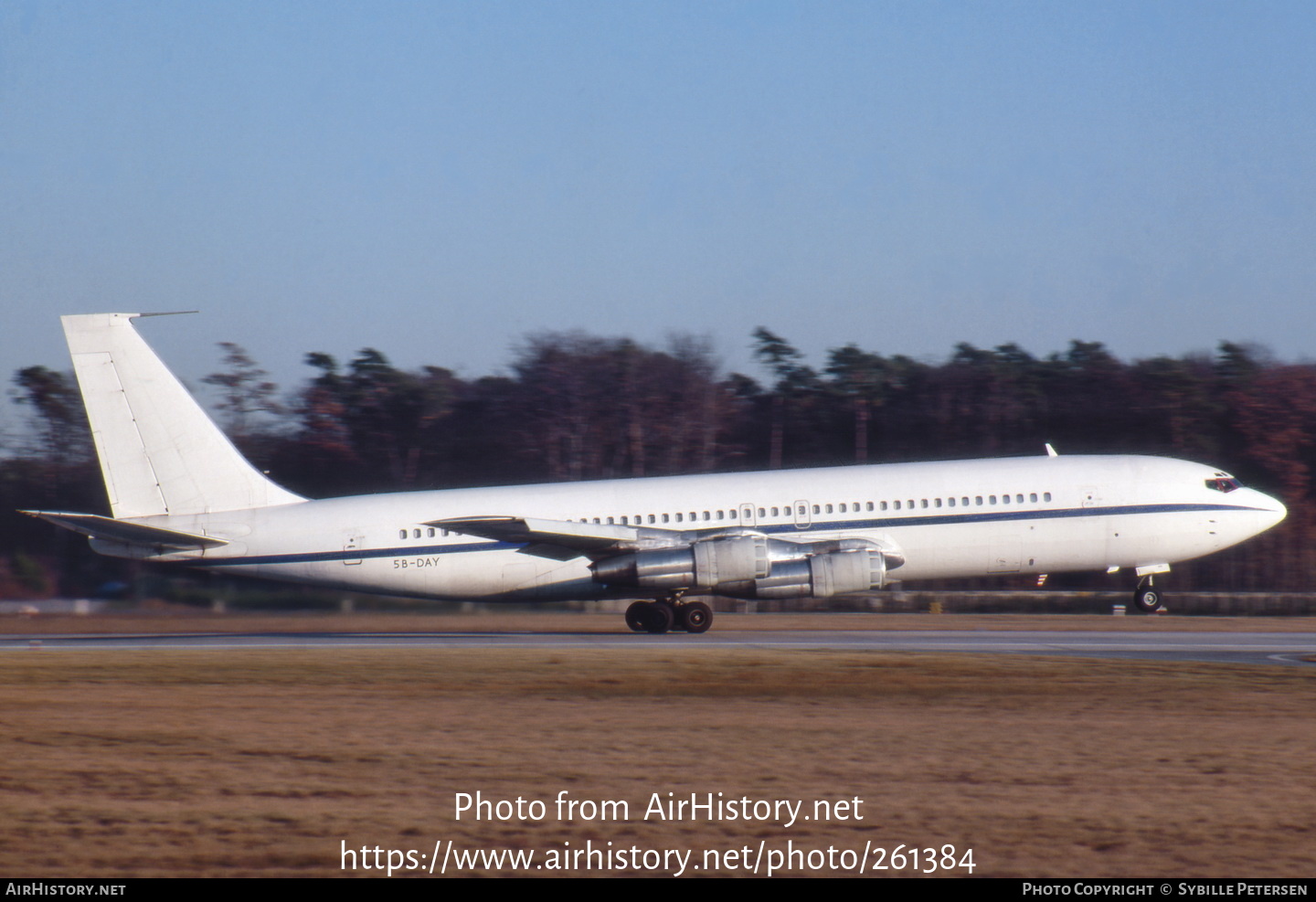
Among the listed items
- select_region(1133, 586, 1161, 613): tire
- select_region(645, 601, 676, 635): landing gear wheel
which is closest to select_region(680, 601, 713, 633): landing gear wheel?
select_region(645, 601, 676, 635): landing gear wheel

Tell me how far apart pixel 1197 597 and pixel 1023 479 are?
42.2 feet

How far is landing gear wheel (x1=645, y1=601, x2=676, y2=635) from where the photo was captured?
26.1m

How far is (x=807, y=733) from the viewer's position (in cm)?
1230

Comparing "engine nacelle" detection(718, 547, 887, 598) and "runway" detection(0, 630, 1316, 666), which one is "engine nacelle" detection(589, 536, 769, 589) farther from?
"runway" detection(0, 630, 1316, 666)

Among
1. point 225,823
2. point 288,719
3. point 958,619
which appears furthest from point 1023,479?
point 225,823

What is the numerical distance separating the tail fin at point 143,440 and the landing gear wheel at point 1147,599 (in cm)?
1868

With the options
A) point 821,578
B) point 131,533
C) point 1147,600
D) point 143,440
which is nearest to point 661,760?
point 821,578

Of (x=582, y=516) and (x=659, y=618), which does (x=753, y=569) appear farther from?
(x=582, y=516)

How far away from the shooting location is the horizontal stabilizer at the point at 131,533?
950 inches

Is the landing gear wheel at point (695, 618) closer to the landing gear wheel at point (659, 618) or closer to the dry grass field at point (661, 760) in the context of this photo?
the landing gear wheel at point (659, 618)

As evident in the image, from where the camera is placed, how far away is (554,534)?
25141mm

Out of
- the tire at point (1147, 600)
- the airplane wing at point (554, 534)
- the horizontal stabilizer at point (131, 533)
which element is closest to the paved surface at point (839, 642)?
the airplane wing at point (554, 534)

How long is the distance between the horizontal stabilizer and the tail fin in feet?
2.97

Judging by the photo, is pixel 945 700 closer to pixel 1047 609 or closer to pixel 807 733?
pixel 807 733
